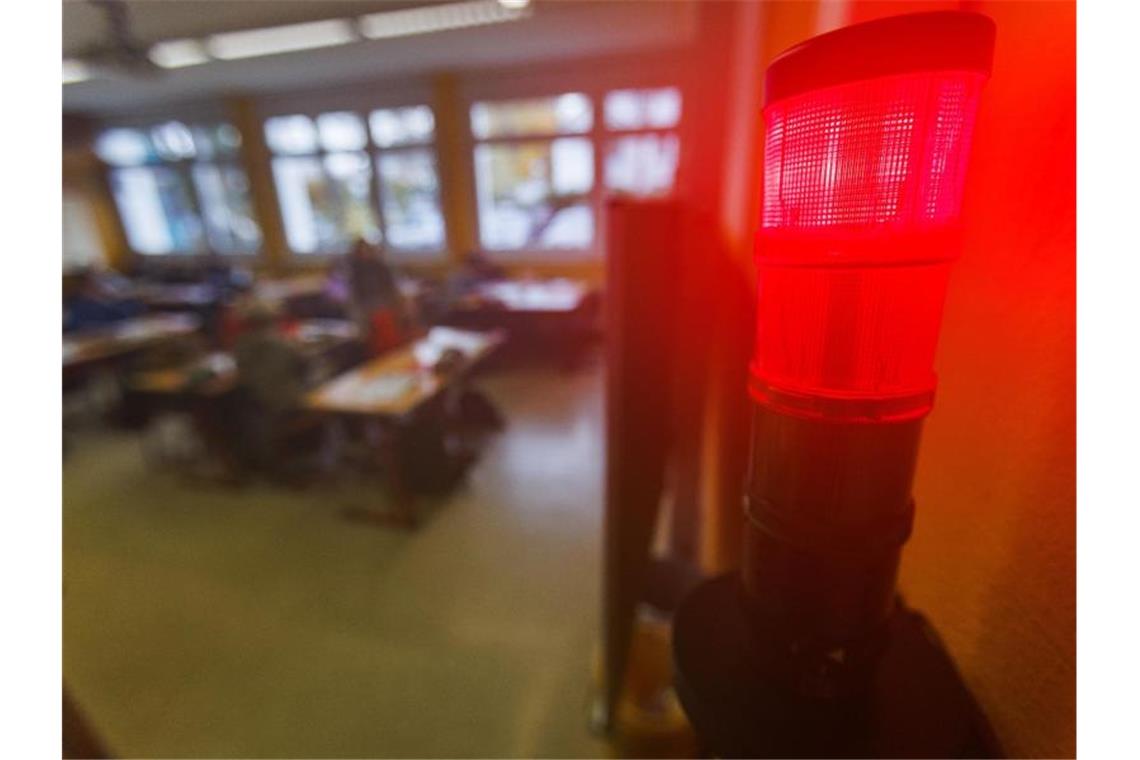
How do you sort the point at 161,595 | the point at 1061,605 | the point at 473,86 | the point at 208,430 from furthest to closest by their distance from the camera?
the point at 473,86, the point at 208,430, the point at 161,595, the point at 1061,605

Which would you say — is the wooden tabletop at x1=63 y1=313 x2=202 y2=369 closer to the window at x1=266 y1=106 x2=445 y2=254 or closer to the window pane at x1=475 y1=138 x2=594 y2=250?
the window at x1=266 y1=106 x2=445 y2=254

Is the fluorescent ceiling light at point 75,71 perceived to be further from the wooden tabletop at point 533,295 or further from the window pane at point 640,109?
the window pane at point 640,109

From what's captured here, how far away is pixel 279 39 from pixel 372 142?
494cm

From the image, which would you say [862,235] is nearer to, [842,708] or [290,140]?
[842,708]

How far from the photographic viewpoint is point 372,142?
4.62 m

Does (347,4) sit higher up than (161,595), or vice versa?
(347,4)

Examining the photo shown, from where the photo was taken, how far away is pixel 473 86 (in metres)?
5.29

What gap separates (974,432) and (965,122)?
29 cm

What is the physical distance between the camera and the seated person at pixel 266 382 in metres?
2.36

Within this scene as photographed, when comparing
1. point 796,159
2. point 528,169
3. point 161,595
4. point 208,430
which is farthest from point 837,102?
point 528,169

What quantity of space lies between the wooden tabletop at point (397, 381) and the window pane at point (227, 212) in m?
1.22

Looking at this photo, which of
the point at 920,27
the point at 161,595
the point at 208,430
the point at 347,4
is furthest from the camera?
the point at 208,430

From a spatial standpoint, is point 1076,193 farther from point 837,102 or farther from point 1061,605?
point 1061,605

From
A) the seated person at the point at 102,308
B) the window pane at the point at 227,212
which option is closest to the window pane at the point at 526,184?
the window pane at the point at 227,212
